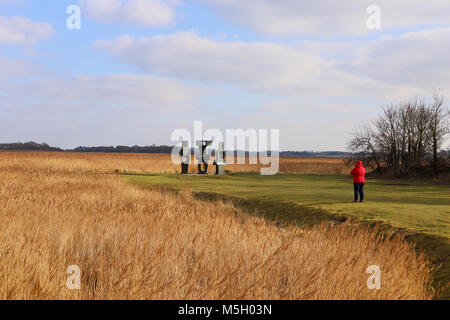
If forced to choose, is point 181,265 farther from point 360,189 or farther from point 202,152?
point 202,152

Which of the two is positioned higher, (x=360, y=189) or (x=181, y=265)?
(x=360, y=189)

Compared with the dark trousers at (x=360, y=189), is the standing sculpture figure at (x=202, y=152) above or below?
above

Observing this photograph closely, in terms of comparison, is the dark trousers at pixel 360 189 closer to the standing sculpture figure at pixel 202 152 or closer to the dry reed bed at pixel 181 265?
the dry reed bed at pixel 181 265

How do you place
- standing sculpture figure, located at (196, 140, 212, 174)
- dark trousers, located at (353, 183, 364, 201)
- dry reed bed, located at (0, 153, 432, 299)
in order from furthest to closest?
1. standing sculpture figure, located at (196, 140, 212, 174)
2. dark trousers, located at (353, 183, 364, 201)
3. dry reed bed, located at (0, 153, 432, 299)

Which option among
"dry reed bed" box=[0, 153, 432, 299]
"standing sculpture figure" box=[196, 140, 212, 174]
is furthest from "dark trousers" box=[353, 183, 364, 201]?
"standing sculpture figure" box=[196, 140, 212, 174]

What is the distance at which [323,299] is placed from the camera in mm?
5352

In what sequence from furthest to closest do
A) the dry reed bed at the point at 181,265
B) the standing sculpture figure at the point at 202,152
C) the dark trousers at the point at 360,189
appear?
the standing sculpture figure at the point at 202,152 < the dark trousers at the point at 360,189 < the dry reed bed at the point at 181,265

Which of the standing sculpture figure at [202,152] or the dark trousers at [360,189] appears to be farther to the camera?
the standing sculpture figure at [202,152]

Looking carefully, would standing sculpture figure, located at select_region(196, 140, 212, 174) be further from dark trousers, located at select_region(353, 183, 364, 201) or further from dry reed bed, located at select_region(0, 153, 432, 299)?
dry reed bed, located at select_region(0, 153, 432, 299)

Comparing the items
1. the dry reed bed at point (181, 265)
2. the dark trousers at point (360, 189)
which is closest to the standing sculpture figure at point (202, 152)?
the dark trousers at point (360, 189)

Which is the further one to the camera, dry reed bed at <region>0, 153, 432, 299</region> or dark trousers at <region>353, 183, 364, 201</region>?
dark trousers at <region>353, 183, 364, 201</region>

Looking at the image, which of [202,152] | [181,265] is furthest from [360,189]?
[202,152]

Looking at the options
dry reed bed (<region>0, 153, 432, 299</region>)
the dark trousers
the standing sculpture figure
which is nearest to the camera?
dry reed bed (<region>0, 153, 432, 299</region>)
